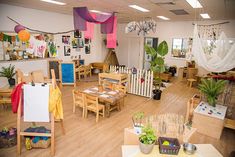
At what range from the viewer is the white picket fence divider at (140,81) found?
229 inches

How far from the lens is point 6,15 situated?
5562 mm

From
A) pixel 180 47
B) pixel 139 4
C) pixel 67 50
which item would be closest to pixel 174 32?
pixel 180 47

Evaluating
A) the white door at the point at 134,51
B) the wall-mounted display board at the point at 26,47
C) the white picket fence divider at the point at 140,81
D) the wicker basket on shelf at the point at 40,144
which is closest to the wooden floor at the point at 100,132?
→ the wicker basket on shelf at the point at 40,144

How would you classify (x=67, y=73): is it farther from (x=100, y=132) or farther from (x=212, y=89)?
(x=212, y=89)

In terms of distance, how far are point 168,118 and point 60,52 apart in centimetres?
633

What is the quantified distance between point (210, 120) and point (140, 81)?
2.76m

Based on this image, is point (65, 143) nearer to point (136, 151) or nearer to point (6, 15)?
point (136, 151)

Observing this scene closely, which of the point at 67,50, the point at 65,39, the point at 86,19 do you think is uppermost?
the point at 86,19

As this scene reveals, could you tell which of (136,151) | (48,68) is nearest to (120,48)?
(48,68)

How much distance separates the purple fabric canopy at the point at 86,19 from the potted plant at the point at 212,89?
3045 mm

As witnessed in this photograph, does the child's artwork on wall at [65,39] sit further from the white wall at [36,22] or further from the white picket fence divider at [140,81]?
the white picket fence divider at [140,81]

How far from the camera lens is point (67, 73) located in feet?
22.8

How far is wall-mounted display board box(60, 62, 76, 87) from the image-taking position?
6897 millimetres

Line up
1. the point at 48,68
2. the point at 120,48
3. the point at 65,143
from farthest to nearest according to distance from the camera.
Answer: the point at 120,48, the point at 48,68, the point at 65,143
